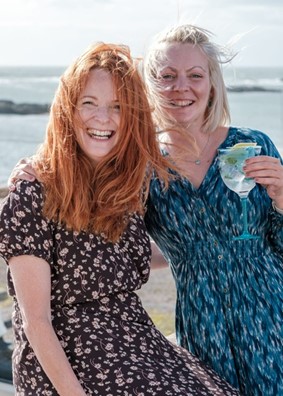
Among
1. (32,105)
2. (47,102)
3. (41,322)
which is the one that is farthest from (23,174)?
(32,105)

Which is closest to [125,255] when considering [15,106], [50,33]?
[50,33]

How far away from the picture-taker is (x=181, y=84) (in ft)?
8.15

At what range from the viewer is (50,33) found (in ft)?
15.4

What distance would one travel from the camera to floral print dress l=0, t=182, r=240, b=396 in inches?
79.7

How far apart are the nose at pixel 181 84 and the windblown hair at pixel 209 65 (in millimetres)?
58

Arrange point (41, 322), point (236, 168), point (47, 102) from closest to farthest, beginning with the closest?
point (41, 322), point (236, 168), point (47, 102)

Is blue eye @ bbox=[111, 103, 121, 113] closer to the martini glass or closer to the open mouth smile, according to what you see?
the open mouth smile

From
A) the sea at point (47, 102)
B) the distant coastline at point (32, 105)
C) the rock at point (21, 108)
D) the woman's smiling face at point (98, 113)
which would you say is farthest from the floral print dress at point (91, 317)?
the rock at point (21, 108)

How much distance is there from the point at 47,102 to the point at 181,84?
2744 cm

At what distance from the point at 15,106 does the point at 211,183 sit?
28308 millimetres

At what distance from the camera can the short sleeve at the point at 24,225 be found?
2.01 m

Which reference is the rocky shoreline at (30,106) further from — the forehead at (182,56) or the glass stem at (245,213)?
the glass stem at (245,213)

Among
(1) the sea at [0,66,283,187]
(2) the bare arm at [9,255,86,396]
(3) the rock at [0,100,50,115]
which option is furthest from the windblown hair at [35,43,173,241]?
(3) the rock at [0,100,50,115]

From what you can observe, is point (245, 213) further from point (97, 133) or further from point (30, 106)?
point (30, 106)
